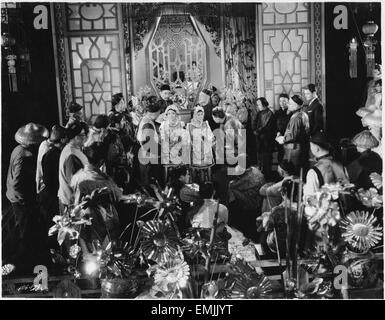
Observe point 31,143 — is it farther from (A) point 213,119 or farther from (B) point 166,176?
(A) point 213,119

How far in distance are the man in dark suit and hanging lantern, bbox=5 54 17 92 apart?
1.92 m

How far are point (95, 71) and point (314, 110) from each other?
4.87 feet

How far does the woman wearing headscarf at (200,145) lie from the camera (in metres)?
3.39

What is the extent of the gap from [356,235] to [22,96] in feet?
7.88

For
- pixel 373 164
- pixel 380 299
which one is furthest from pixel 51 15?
pixel 380 299

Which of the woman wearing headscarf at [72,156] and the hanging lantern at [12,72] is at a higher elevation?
the hanging lantern at [12,72]

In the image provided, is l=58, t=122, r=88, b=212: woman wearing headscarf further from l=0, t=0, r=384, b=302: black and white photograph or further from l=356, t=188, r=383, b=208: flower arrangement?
l=356, t=188, r=383, b=208: flower arrangement

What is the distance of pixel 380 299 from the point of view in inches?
134

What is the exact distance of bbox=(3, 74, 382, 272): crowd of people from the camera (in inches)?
133

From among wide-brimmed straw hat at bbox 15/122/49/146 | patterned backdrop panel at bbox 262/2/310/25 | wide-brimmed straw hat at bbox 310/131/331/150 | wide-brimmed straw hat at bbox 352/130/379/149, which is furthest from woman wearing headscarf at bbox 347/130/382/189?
wide-brimmed straw hat at bbox 15/122/49/146

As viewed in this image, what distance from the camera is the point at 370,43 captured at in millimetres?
3318

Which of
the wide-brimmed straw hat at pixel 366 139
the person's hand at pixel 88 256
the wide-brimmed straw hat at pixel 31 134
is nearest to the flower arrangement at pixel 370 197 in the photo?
the wide-brimmed straw hat at pixel 366 139

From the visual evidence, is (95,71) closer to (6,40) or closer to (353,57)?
(6,40)

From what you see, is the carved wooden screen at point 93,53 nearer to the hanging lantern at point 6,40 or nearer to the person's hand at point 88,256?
the hanging lantern at point 6,40
